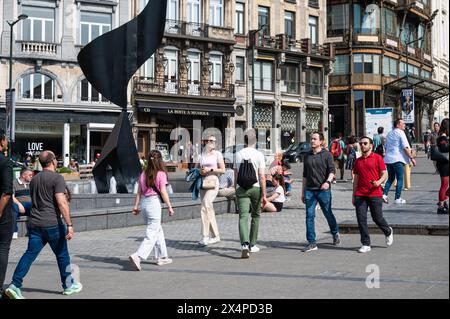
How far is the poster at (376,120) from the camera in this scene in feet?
69.0

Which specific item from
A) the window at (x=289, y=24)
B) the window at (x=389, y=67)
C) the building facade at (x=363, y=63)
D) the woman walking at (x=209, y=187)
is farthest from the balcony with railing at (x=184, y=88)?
the woman walking at (x=209, y=187)

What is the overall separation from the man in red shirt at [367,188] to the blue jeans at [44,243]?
4.23 meters

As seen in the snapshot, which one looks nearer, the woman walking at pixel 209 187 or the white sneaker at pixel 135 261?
the white sneaker at pixel 135 261

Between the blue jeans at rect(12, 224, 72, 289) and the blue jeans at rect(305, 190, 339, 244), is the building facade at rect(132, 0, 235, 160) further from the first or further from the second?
the blue jeans at rect(12, 224, 72, 289)

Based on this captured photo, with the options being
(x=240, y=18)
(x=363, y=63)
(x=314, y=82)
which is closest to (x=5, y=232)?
(x=240, y=18)

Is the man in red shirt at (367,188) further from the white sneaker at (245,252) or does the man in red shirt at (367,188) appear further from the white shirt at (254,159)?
the white sneaker at (245,252)

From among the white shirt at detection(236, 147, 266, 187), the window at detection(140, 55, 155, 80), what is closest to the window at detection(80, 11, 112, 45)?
the window at detection(140, 55, 155, 80)

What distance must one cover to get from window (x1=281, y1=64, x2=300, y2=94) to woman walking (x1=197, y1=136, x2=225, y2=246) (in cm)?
3628

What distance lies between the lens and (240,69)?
44562mm

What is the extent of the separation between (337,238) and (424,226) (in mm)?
1619

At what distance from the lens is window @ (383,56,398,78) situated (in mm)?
52966

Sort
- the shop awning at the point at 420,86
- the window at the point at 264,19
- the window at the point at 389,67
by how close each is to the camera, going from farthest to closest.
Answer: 1. the window at the point at 389,67
2. the shop awning at the point at 420,86
3. the window at the point at 264,19

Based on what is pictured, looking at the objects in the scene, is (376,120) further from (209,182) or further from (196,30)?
(196,30)
